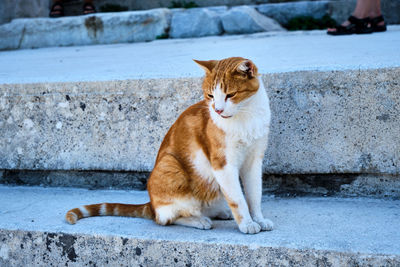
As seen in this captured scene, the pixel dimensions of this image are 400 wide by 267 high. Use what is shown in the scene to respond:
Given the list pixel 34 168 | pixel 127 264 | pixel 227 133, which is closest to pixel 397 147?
pixel 227 133

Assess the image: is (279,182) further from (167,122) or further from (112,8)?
(112,8)

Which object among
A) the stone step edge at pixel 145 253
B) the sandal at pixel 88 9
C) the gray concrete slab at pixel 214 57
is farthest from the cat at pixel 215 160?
the sandal at pixel 88 9

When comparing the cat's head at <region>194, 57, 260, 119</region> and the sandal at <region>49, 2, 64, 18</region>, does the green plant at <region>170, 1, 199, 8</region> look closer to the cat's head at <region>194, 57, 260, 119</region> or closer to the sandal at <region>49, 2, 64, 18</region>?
the sandal at <region>49, 2, 64, 18</region>

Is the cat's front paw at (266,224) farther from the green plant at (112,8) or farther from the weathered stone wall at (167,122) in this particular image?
the green plant at (112,8)

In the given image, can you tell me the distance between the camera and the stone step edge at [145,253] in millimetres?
1463

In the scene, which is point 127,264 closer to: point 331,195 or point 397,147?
point 331,195

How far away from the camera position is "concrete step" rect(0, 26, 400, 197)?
194 cm

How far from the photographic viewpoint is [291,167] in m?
2.05

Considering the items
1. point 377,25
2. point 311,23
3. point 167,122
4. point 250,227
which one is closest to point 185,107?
point 167,122

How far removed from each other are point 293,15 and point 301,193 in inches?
145

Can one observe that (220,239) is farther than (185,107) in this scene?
No

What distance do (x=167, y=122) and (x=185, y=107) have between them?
123 millimetres

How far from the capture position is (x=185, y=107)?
7.16 feet

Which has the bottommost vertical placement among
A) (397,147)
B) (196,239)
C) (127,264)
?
(127,264)
